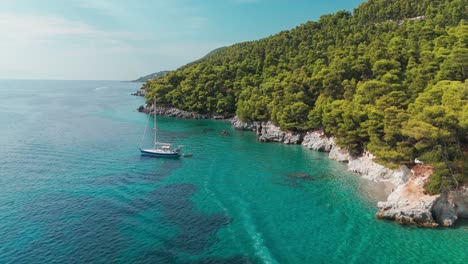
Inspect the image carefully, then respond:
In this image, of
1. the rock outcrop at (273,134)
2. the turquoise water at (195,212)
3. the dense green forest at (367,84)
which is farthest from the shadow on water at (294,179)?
the rock outcrop at (273,134)

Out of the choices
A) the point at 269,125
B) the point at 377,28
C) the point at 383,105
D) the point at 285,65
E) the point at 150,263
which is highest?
the point at 377,28

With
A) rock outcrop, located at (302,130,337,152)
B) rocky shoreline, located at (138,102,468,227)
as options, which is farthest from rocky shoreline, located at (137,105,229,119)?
rocky shoreline, located at (138,102,468,227)

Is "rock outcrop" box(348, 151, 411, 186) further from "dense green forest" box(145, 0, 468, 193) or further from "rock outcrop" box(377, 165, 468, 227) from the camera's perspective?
"rock outcrop" box(377, 165, 468, 227)

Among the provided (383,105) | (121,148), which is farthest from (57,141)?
(383,105)

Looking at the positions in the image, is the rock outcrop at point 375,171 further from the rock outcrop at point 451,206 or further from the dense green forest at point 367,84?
the rock outcrop at point 451,206

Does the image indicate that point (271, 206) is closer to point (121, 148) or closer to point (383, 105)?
point (383, 105)
